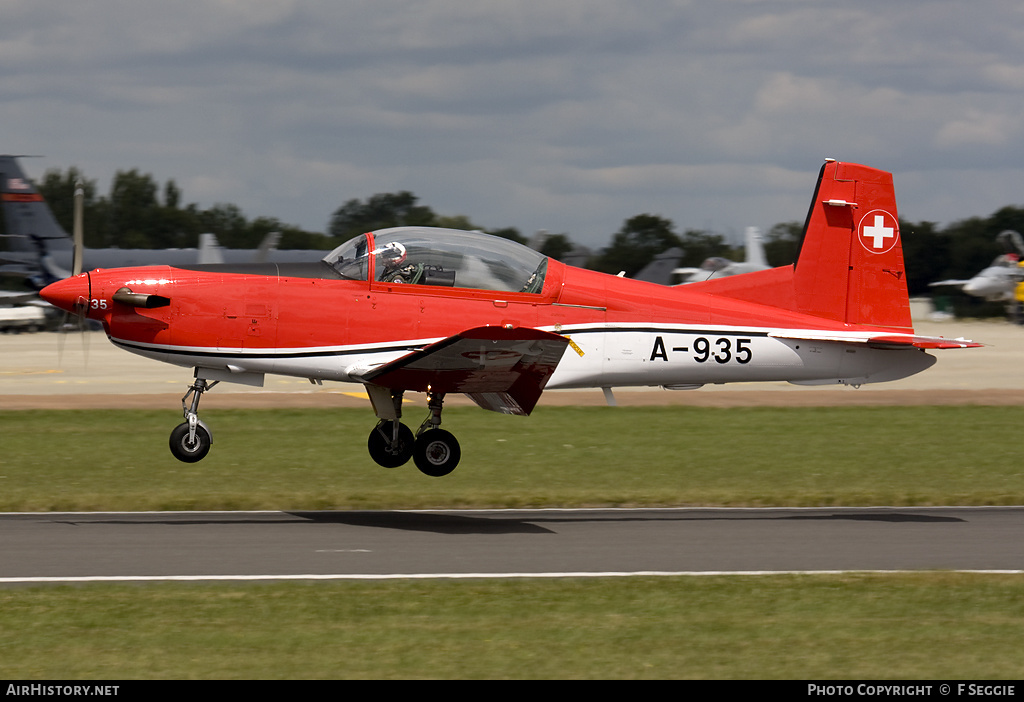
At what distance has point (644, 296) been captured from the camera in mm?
12758

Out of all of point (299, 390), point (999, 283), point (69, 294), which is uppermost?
point (69, 294)

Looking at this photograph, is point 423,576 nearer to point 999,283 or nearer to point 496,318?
point 496,318

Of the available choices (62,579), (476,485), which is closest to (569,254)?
(476,485)

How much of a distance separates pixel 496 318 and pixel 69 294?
4367 millimetres

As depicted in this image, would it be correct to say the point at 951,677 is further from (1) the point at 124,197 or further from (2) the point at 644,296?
(1) the point at 124,197

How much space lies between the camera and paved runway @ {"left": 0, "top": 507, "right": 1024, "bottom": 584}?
10.1 metres

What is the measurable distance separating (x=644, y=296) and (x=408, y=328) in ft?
8.74

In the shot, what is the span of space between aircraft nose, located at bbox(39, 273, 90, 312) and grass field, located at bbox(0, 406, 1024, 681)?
8.75 ft

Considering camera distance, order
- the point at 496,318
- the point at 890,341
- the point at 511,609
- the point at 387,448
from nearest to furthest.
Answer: the point at 511,609
the point at 496,318
the point at 890,341
the point at 387,448

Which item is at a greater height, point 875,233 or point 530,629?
point 875,233

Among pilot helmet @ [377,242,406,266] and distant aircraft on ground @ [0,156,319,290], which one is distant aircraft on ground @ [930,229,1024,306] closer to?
distant aircraft on ground @ [0,156,319,290]

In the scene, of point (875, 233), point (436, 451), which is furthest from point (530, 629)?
point (875, 233)

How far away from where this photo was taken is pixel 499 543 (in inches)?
446

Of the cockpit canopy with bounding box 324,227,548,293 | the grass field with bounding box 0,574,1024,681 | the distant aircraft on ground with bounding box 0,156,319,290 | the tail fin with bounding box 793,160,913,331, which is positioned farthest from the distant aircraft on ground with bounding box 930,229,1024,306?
the grass field with bounding box 0,574,1024,681
